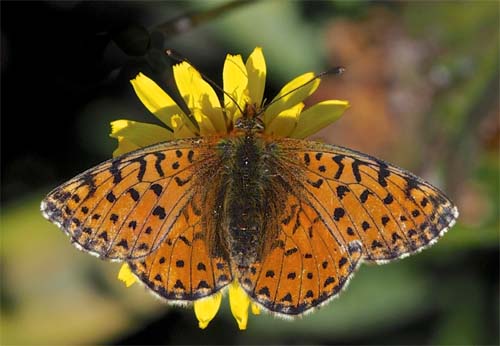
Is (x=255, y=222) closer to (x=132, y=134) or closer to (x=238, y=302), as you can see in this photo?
(x=238, y=302)

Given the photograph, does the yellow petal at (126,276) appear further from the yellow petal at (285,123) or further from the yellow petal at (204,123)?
the yellow petal at (285,123)

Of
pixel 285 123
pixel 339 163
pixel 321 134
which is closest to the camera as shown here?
pixel 339 163

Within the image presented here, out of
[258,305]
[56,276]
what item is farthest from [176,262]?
[56,276]

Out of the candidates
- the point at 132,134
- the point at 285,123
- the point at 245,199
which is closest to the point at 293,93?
the point at 285,123

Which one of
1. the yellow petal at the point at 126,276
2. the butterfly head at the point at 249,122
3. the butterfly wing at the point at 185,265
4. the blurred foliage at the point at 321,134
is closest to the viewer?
the butterfly wing at the point at 185,265

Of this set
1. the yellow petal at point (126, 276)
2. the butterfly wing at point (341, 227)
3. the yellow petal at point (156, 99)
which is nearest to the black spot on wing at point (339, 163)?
the butterfly wing at point (341, 227)

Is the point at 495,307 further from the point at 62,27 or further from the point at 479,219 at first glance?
the point at 62,27
